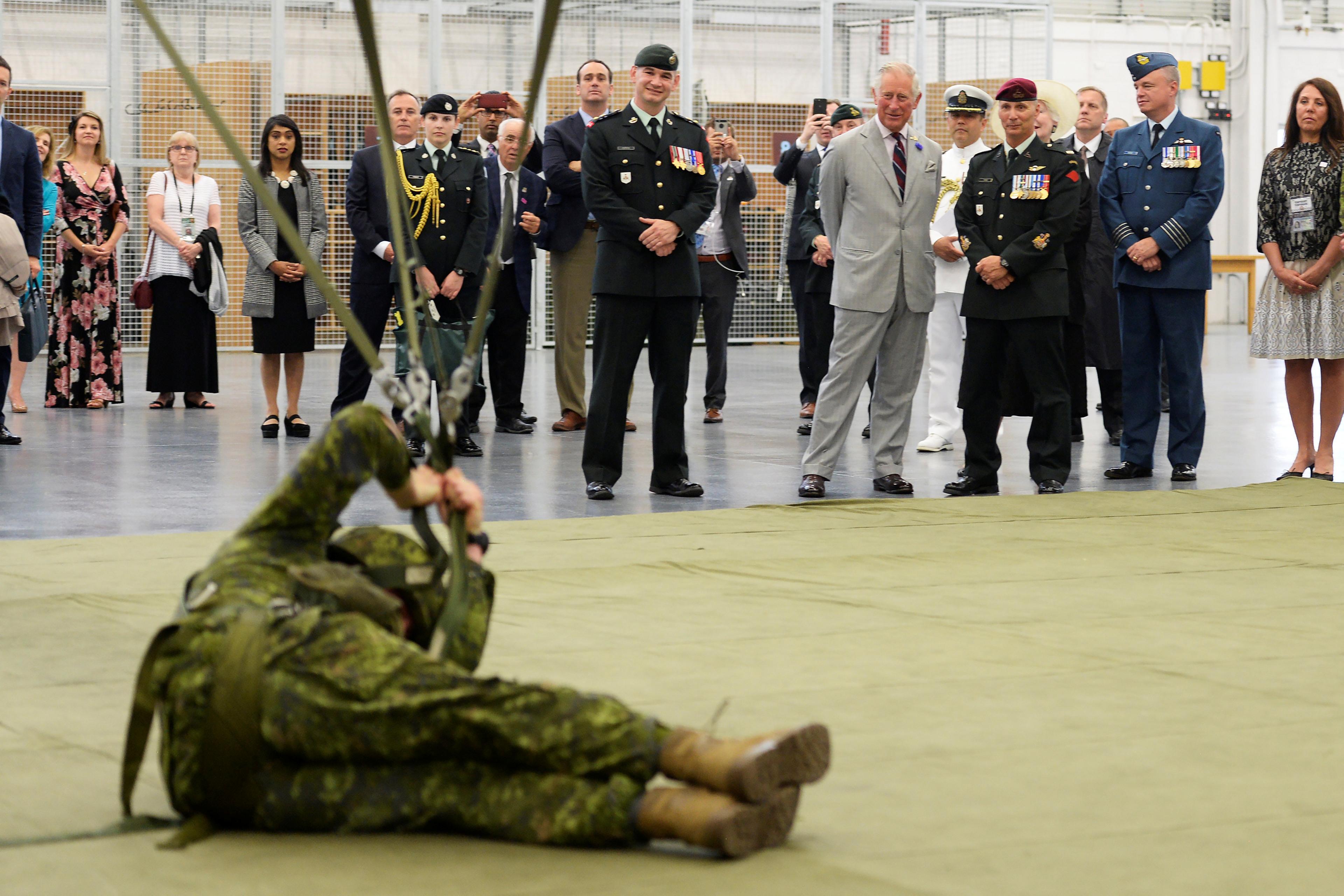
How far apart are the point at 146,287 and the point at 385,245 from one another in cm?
259

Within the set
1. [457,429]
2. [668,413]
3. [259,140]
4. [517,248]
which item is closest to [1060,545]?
[668,413]

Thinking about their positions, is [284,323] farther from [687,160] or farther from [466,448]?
[687,160]

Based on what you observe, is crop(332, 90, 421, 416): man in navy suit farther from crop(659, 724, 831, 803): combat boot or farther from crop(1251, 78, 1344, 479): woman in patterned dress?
crop(659, 724, 831, 803): combat boot

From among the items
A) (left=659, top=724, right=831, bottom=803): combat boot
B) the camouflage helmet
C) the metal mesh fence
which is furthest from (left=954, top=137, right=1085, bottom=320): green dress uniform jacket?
the metal mesh fence

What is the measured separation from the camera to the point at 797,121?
56.0 ft

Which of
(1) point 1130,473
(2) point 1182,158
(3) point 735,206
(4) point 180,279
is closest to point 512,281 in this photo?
(3) point 735,206

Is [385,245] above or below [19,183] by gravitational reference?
below

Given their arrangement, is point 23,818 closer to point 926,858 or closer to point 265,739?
point 265,739

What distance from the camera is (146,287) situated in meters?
9.98

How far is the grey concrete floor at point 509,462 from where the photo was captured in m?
6.18

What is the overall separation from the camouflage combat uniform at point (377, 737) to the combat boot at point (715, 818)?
4 centimetres

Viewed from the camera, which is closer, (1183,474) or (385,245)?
(1183,474)

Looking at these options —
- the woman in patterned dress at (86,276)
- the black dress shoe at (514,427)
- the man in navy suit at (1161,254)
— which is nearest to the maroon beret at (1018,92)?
the man in navy suit at (1161,254)

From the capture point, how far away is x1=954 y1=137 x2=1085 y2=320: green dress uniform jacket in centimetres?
667
